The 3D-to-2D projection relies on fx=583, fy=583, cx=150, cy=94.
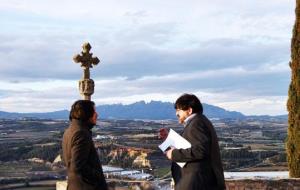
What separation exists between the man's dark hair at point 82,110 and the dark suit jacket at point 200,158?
0.87m

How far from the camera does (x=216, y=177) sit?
206 inches

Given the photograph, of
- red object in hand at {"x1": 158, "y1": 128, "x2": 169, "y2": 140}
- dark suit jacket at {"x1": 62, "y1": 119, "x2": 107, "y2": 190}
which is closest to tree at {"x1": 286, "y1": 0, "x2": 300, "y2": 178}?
red object in hand at {"x1": 158, "y1": 128, "x2": 169, "y2": 140}

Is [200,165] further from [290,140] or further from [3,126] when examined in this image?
[3,126]

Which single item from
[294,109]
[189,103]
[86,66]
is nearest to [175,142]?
[189,103]

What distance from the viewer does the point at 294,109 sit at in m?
13.1

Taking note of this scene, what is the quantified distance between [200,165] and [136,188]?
13.2ft

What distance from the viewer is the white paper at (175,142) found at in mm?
5230

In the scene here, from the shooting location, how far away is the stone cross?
973 centimetres

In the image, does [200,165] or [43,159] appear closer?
[200,165]

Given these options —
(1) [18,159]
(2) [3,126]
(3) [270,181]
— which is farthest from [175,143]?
(2) [3,126]

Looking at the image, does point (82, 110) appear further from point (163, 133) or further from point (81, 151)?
point (163, 133)

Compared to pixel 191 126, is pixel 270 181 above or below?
below

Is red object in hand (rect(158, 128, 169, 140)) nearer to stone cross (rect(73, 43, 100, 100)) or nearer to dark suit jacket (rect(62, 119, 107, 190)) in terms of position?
dark suit jacket (rect(62, 119, 107, 190))

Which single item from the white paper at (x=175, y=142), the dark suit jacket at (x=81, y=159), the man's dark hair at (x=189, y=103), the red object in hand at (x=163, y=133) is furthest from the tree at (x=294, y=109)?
the dark suit jacket at (x=81, y=159)
